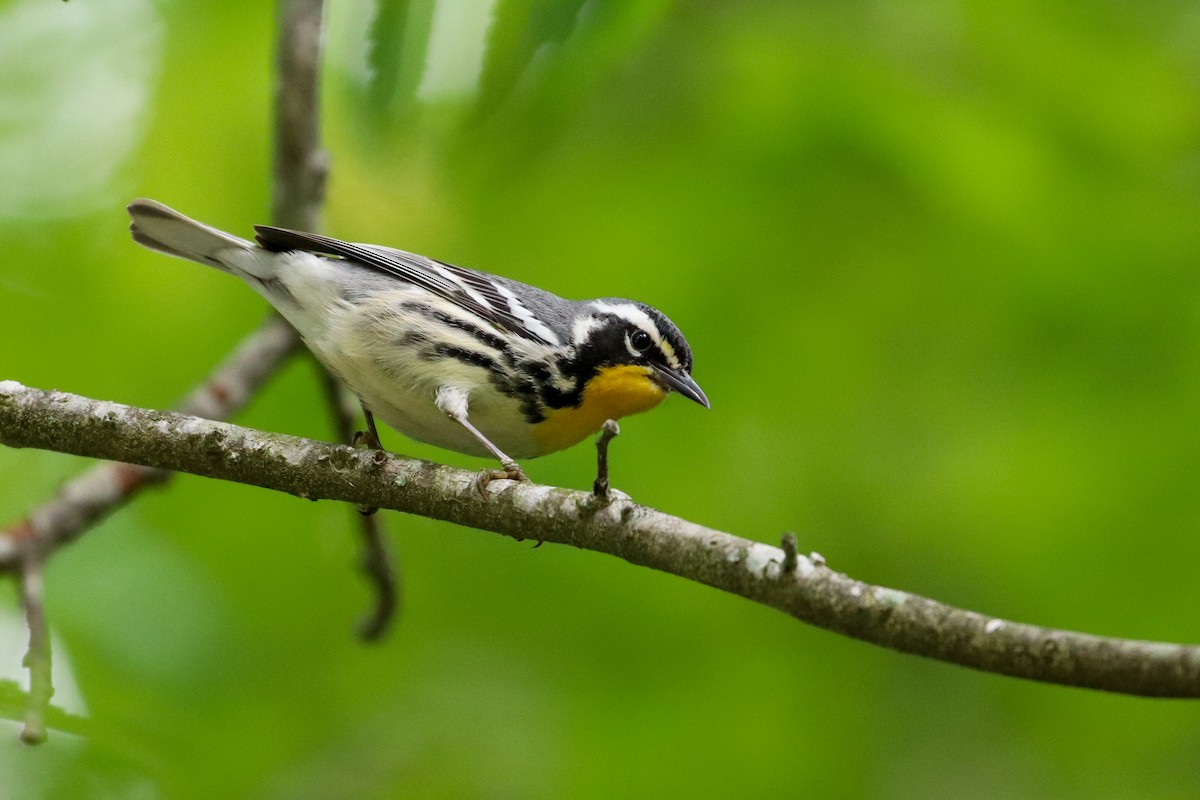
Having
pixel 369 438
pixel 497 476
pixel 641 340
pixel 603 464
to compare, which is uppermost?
pixel 641 340

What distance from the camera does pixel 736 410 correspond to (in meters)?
6.24

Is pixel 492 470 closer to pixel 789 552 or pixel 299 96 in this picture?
pixel 789 552

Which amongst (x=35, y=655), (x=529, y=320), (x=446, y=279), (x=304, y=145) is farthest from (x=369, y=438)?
(x=304, y=145)

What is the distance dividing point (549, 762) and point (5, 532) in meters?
2.89

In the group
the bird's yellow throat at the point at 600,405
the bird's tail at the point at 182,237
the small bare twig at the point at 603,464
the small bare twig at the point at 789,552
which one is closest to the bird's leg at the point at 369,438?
the bird's yellow throat at the point at 600,405

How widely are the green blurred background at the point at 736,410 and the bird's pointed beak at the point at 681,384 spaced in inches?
34.6

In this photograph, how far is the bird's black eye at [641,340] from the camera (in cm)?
519

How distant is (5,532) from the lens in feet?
16.0

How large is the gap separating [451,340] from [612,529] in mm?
2147

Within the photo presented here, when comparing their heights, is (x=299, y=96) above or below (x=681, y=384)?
above

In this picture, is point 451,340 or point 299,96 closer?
point 451,340

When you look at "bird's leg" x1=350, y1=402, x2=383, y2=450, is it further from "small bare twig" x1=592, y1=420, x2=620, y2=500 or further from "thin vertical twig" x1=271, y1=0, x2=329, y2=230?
"small bare twig" x1=592, y1=420, x2=620, y2=500

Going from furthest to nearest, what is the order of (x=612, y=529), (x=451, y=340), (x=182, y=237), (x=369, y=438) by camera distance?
(x=182, y=237)
(x=451, y=340)
(x=369, y=438)
(x=612, y=529)

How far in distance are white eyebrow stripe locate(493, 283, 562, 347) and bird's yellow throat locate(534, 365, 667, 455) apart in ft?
0.88
